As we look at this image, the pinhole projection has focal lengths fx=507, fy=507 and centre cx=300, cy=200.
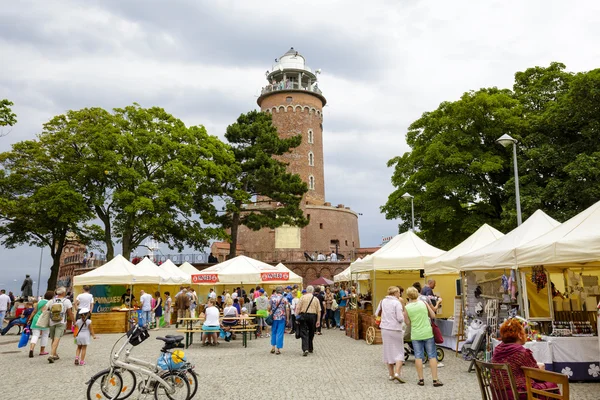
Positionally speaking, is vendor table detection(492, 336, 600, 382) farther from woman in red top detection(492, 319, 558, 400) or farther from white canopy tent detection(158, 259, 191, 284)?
white canopy tent detection(158, 259, 191, 284)

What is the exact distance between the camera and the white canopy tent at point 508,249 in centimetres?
1003

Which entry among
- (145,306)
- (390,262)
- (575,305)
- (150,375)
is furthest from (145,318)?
(575,305)

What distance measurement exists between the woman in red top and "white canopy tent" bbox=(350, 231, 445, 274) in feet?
34.6

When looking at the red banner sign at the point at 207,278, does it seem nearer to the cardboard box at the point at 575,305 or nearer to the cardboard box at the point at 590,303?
the cardboard box at the point at 575,305

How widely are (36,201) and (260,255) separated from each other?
60.6 feet

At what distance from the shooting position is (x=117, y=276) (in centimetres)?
2034

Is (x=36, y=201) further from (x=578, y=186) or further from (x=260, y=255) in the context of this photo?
(x=578, y=186)

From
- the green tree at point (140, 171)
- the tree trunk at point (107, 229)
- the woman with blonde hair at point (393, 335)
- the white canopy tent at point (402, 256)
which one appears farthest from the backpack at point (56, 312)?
the tree trunk at point (107, 229)

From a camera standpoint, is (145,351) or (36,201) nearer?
(145,351)

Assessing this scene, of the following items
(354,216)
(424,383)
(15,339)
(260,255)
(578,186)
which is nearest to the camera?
(424,383)

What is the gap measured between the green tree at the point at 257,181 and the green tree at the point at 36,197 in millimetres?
9216

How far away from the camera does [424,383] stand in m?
8.76

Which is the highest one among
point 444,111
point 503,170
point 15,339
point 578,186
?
point 444,111

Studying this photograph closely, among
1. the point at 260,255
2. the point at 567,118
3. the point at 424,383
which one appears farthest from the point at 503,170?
the point at 260,255
